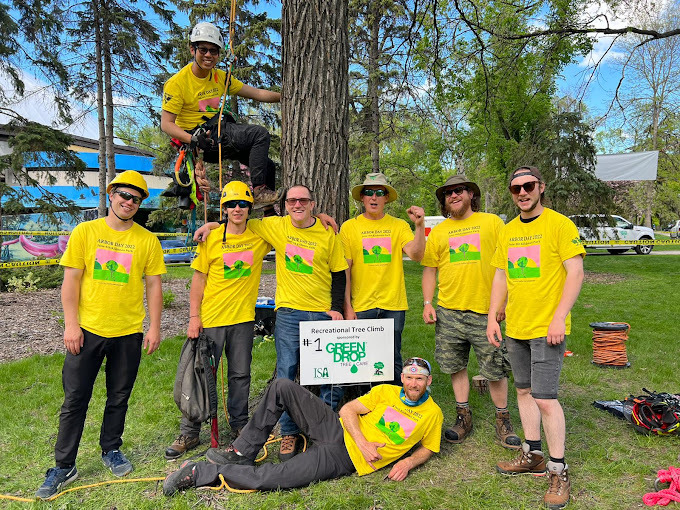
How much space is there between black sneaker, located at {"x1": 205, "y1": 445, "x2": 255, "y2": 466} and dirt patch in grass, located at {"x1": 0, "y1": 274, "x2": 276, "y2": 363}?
4.70 metres

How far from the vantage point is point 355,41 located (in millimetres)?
14055

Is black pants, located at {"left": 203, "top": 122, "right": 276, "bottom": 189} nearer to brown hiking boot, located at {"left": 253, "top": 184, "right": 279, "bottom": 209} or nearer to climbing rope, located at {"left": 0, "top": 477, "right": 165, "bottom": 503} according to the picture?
brown hiking boot, located at {"left": 253, "top": 184, "right": 279, "bottom": 209}

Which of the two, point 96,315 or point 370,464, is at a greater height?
point 96,315

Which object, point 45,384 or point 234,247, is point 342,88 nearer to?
point 234,247

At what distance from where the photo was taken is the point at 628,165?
1552cm

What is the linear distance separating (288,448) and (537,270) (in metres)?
2.27

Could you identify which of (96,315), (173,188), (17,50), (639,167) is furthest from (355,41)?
(96,315)

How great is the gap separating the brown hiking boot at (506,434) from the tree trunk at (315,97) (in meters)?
2.28

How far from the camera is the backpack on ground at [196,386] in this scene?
3.66 m

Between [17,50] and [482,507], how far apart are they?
13.9m

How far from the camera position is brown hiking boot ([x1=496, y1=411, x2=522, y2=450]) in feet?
12.3

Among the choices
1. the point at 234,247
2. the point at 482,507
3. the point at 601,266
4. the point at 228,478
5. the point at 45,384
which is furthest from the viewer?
the point at 601,266

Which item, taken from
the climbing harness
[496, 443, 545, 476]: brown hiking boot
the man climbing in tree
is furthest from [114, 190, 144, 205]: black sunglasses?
the climbing harness

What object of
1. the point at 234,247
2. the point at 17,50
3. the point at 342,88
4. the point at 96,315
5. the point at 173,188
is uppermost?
the point at 17,50
